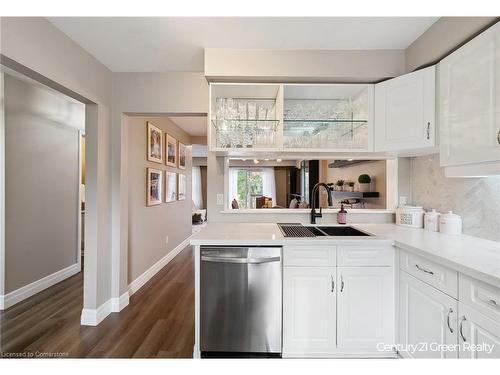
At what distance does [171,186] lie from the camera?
14.3 feet

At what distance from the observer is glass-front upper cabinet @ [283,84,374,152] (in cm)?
216

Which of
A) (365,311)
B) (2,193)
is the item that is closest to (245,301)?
(365,311)

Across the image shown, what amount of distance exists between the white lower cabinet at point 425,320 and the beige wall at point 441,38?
1.52m

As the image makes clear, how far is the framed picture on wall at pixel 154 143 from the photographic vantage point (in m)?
3.39

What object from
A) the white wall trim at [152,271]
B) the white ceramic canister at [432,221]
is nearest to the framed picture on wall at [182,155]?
the white wall trim at [152,271]

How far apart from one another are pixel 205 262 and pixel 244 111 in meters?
1.32

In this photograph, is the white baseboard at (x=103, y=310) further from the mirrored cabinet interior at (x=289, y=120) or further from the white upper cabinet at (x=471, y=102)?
the white upper cabinet at (x=471, y=102)

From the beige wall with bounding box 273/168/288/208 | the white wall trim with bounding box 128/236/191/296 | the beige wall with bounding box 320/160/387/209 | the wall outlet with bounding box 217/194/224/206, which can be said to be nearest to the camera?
the wall outlet with bounding box 217/194/224/206

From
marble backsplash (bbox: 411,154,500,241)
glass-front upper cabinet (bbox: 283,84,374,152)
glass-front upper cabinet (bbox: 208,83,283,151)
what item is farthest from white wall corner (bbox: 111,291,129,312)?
marble backsplash (bbox: 411,154,500,241)

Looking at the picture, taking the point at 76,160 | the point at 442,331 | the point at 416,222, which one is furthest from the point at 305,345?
the point at 76,160

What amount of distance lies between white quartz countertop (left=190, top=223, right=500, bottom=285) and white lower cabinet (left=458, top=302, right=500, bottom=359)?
0.19 m

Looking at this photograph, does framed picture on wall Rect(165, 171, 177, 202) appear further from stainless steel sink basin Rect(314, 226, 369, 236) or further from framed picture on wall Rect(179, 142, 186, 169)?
stainless steel sink basin Rect(314, 226, 369, 236)

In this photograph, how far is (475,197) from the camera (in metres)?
1.73
